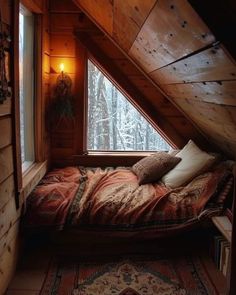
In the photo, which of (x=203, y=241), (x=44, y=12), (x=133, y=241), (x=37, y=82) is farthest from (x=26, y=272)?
(x=44, y=12)

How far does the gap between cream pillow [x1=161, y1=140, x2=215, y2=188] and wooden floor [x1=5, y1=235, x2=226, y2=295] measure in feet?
2.08

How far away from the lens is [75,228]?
2.56m

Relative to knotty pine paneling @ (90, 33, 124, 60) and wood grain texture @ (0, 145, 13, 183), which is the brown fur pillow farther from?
wood grain texture @ (0, 145, 13, 183)

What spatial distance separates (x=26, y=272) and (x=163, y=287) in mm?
992

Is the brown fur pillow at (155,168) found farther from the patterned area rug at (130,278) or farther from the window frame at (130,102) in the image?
the patterned area rug at (130,278)

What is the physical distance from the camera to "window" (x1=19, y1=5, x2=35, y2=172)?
3051mm

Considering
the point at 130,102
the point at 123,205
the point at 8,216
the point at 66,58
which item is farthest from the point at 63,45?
the point at 8,216

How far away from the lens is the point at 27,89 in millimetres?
3131

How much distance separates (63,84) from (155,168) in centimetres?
135

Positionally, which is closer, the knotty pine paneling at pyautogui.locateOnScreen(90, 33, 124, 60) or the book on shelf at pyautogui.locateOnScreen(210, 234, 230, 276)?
the book on shelf at pyautogui.locateOnScreen(210, 234, 230, 276)

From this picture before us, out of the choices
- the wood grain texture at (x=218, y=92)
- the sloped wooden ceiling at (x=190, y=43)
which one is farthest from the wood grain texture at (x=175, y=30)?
the wood grain texture at (x=218, y=92)

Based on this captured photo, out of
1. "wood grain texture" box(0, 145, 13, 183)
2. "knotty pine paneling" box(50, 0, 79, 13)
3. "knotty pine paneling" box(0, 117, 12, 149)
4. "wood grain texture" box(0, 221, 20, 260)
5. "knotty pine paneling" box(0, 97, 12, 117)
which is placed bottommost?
"wood grain texture" box(0, 221, 20, 260)

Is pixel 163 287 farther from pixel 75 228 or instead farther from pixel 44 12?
pixel 44 12

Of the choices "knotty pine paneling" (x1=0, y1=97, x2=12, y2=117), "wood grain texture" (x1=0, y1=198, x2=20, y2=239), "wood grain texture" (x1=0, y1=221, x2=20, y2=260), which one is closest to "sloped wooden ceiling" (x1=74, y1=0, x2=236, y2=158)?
"knotty pine paneling" (x1=0, y1=97, x2=12, y2=117)
